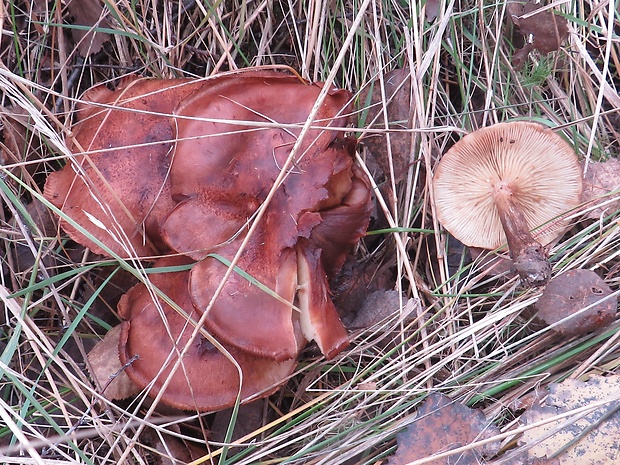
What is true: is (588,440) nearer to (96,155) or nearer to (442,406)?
(442,406)

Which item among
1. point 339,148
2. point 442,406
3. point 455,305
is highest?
point 339,148

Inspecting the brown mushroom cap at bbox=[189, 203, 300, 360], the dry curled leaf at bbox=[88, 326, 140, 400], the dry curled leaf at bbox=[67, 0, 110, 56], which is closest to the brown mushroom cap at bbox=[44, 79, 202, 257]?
the brown mushroom cap at bbox=[189, 203, 300, 360]

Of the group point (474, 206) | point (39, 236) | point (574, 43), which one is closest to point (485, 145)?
point (474, 206)

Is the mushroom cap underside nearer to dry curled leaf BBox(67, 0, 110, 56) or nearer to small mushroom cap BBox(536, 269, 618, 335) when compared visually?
small mushroom cap BBox(536, 269, 618, 335)

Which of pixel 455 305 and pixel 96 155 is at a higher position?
pixel 96 155

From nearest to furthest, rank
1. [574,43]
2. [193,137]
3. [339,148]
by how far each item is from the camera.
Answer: [193,137], [339,148], [574,43]

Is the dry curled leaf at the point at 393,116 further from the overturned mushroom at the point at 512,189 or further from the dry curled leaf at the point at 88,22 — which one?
the dry curled leaf at the point at 88,22

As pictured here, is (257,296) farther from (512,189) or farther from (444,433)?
(512,189)

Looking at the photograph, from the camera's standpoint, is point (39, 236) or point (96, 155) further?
point (39, 236)
